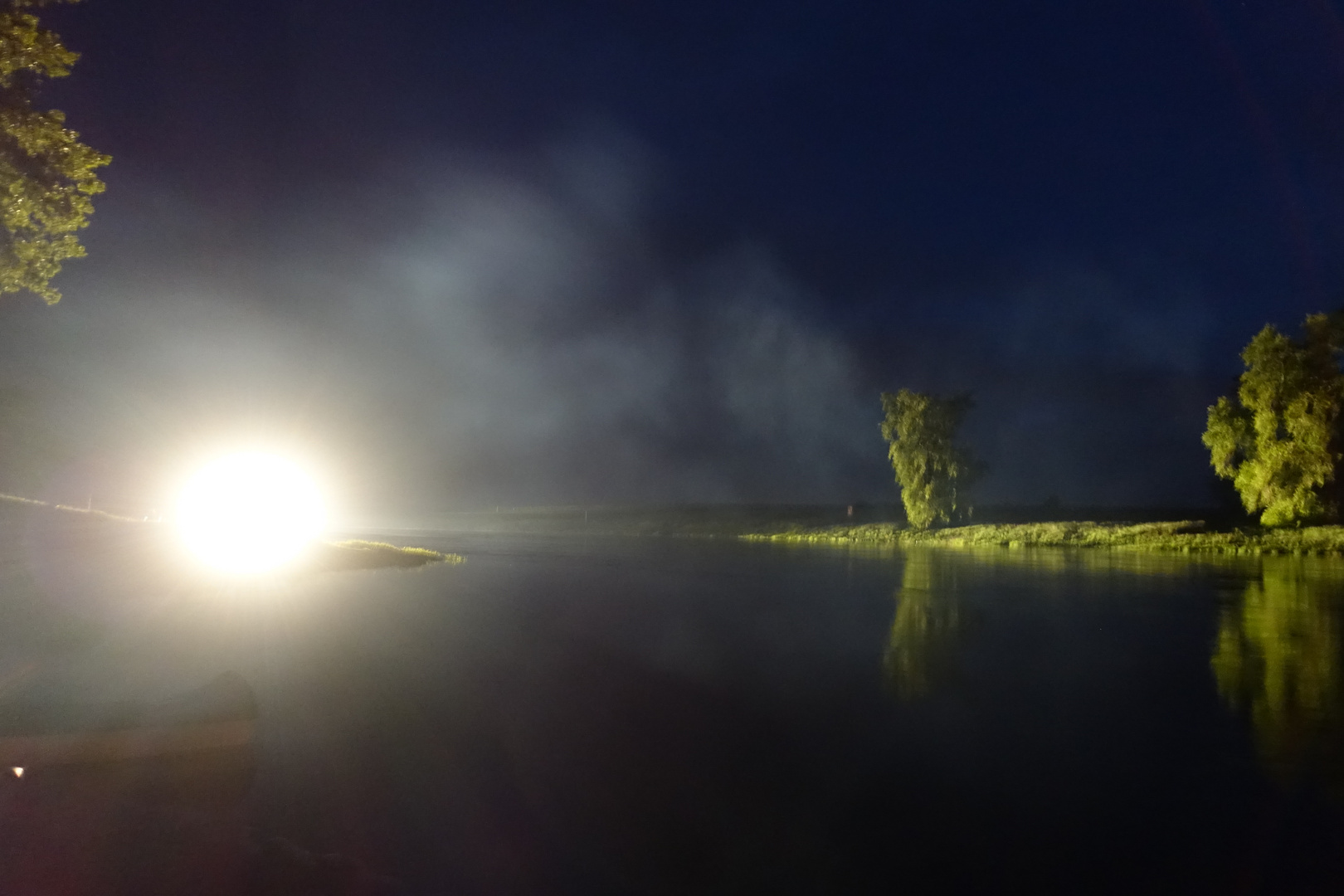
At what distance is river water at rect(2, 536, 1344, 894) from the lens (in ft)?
24.6

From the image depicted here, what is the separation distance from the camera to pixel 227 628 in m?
19.9

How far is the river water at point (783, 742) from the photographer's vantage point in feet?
24.6

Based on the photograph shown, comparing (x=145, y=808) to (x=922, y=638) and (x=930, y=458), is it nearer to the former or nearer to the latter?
(x=922, y=638)

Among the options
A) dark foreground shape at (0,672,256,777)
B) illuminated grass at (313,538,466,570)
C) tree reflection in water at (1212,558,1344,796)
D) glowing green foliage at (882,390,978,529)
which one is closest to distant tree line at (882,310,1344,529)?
glowing green foliage at (882,390,978,529)

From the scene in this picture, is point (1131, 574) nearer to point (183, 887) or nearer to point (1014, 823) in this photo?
point (1014, 823)

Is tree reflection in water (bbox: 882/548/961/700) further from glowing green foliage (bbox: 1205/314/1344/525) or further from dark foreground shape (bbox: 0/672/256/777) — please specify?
glowing green foliage (bbox: 1205/314/1344/525)

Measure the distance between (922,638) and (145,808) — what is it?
54.5 ft

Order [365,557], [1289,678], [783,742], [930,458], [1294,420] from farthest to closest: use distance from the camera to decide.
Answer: [930,458]
[1294,420]
[365,557]
[1289,678]
[783,742]

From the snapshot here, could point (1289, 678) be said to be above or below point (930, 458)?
below

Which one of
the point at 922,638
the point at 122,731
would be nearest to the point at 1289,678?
the point at 922,638

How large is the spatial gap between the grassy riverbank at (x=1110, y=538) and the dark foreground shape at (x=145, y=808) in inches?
2370

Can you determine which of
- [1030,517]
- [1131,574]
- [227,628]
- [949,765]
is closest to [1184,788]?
[949,765]

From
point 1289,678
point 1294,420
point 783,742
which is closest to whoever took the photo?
point 783,742

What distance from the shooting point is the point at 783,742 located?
11102mm
